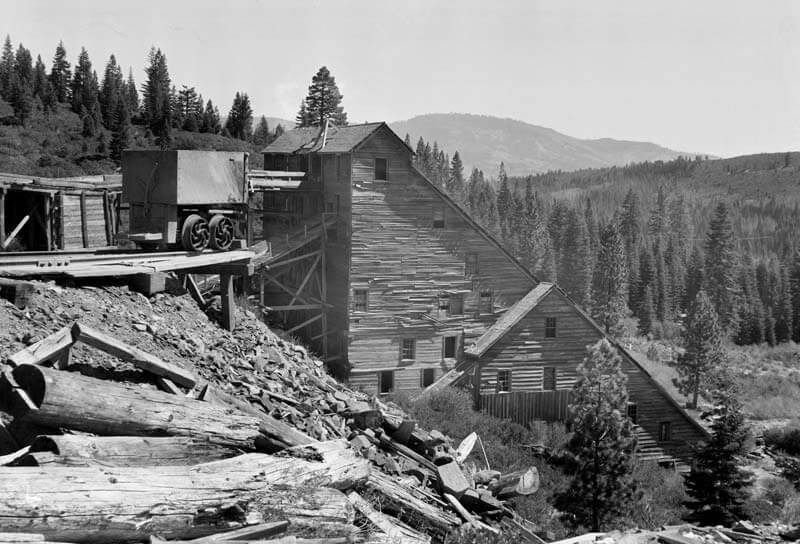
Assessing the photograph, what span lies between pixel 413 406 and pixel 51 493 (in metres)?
23.0

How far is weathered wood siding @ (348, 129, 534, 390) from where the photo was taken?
117 ft

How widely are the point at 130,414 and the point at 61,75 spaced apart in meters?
102

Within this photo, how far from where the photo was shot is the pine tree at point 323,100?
247 ft

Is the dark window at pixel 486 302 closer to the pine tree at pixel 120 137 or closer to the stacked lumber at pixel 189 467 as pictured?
the stacked lumber at pixel 189 467

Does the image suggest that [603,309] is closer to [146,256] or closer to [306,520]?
[146,256]

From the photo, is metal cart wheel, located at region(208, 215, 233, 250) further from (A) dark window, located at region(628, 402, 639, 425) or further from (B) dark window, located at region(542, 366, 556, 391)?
(A) dark window, located at region(628, 402, 639, 425)

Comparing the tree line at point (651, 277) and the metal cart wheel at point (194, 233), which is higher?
the metal cart wheel at point (194, 233)

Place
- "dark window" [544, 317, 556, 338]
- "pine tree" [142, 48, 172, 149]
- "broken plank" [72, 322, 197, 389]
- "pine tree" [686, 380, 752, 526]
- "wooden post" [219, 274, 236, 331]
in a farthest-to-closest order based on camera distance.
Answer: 1. "pine tree" [142, 48, 172, 149]
2. "dark window" [544, 317, 556, 338]
3. "pine tree" [686, 380, 752, 526]
4. "wooden post" [219, 274, 236, 331]
5. "broken plank" [72, 322, 197, 389]

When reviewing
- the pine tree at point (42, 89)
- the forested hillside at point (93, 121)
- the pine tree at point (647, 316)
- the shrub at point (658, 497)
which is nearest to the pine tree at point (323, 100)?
the forested hillside at point (93, 121)

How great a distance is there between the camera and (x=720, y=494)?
88.8ft

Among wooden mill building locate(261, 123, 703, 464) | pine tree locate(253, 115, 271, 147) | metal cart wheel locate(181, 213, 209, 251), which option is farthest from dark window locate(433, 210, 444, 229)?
pine tree locate(253, 115, 271, 147)

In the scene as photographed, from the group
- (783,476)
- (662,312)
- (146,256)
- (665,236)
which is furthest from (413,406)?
(665,236)

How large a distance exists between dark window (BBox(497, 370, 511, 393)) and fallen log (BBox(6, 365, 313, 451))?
947 inches

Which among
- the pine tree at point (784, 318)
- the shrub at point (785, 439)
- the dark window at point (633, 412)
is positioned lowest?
the shrub at point (785, 439)
